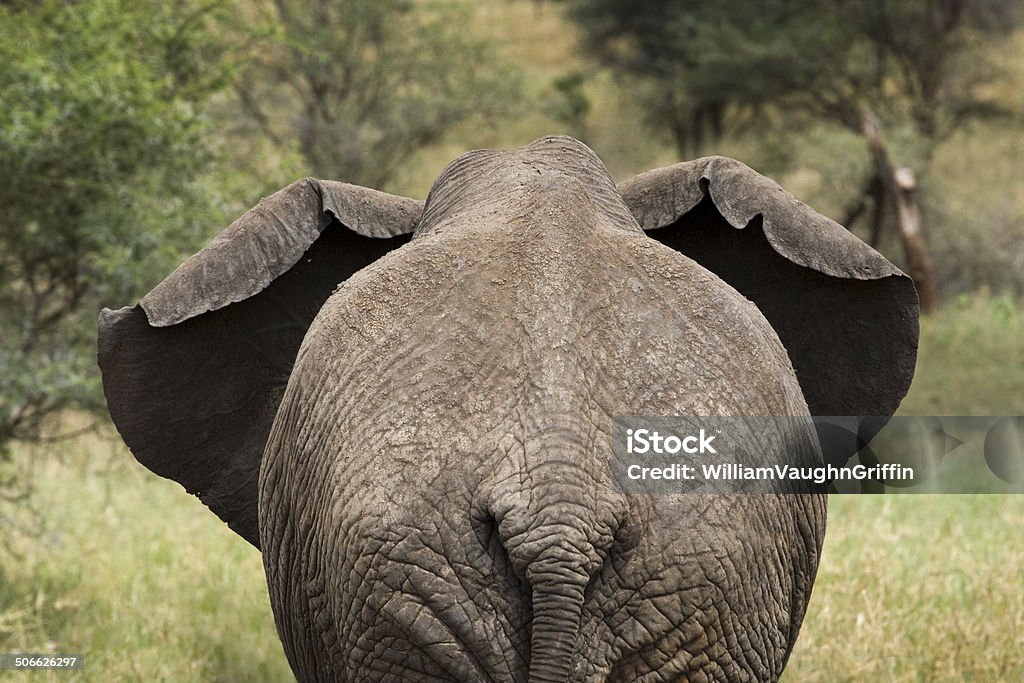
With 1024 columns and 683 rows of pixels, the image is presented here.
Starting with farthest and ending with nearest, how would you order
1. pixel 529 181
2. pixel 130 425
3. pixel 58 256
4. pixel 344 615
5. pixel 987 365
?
pixel 987 365 → pixel 58 256 → pixel 130 425 → pixel 529 181 → pixel 344 615

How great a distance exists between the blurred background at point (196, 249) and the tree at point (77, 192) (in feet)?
0.05

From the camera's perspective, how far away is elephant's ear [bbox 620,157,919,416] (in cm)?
321

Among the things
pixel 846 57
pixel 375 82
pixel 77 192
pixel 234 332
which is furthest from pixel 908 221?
pixel 234 332

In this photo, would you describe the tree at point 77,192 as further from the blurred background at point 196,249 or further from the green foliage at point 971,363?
the green foliage at point 971,363

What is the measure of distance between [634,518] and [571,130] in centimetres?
2215

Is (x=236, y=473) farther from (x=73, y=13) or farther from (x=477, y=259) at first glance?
A: (x=73, y=13)

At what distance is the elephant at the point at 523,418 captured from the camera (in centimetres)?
242

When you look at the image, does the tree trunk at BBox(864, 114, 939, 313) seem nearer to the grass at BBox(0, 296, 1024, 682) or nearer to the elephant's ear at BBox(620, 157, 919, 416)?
the grass at BBox(0, 296, 1024, 682)

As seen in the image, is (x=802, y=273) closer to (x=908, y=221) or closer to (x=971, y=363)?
(x=971, y=363)

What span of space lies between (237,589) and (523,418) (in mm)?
4514

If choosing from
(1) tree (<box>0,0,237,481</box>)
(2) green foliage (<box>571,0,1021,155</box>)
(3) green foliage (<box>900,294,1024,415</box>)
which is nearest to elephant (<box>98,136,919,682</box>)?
(1) tree (<box>0,0,237,481</box>)

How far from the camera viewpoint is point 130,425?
354 cm

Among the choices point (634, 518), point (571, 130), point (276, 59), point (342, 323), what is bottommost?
point (571, 130)

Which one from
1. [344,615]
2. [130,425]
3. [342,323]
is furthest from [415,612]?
[130,425]
